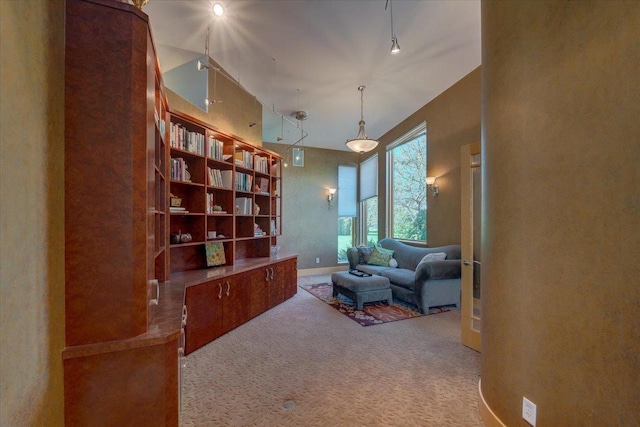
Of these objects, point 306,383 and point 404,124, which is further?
point 404,124

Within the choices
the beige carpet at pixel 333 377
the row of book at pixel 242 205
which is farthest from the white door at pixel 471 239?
the row of book at pixel 242 205

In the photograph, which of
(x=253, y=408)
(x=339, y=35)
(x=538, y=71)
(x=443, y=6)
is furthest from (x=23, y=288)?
(x=443, y=6)

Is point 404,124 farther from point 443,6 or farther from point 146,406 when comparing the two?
point 146,406

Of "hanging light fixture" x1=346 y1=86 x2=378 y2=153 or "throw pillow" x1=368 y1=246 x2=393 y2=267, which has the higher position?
"hanging light fixture" x1=346 y1=86 x2=378 y2=153

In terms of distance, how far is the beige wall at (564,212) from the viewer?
46.4 inches

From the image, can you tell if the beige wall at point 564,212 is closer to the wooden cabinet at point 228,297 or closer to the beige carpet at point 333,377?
the beige carpet at point 333,377

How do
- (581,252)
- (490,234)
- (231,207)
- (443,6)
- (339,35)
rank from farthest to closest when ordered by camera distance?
(231,207), (339,35), (443,6), (490,234), (581,252)

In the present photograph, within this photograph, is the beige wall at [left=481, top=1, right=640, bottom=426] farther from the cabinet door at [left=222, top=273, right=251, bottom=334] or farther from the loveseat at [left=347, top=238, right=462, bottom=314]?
the cabinet door at [left=222, top=273, right=251, bottom=334]

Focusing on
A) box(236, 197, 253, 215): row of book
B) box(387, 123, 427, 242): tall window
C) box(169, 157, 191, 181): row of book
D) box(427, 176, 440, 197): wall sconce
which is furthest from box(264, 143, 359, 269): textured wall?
box(169, 157, 191, 181): row of book

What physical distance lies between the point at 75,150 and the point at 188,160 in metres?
2.22

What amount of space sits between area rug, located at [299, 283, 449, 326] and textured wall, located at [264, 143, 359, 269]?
213 cm

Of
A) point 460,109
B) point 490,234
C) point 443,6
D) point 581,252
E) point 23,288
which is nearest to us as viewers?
point 23,288

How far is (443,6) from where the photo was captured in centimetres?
316

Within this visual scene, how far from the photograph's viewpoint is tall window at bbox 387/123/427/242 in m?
5.79
